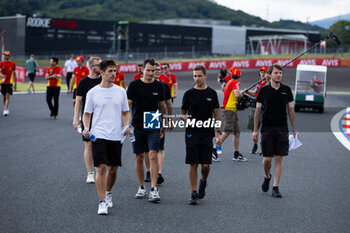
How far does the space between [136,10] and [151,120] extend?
144500 millimetres

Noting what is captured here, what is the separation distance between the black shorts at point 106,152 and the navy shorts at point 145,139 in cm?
73

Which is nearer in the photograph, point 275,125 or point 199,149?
point 199,149

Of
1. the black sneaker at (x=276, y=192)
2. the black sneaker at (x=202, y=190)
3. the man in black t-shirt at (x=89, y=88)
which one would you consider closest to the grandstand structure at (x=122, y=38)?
the man in black t-shirt at (x=89, y=88)

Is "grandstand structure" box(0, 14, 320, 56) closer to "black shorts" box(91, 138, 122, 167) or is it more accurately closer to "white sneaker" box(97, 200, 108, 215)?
"black shorts" box(91, 138, 122, 167)

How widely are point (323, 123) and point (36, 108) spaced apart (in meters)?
10.3

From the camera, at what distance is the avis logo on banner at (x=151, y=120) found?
7219 mm

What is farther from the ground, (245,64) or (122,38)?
(122,38)

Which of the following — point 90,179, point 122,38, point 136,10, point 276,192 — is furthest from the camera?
point 136,10

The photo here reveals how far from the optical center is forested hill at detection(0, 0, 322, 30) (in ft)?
447

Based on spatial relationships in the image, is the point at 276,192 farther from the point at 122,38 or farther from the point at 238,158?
the point at 122,38

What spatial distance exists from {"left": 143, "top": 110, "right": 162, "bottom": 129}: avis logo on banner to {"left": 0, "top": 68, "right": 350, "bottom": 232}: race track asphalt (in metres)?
0.96

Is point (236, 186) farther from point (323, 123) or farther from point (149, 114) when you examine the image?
point (323, 123)

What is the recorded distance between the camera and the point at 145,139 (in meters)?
7.30

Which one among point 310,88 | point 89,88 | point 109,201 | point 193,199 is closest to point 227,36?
point 310,88
